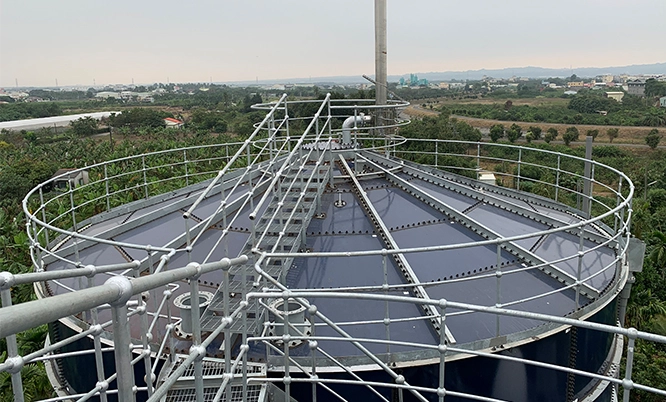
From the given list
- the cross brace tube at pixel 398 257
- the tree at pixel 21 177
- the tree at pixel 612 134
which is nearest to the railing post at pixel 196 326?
the cross brace tube at pixel 398 257

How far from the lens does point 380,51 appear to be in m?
13.5

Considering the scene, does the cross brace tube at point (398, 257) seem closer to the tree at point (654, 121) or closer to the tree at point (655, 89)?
the tree at point (654, 121)

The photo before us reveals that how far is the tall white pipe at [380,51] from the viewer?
1323 cm

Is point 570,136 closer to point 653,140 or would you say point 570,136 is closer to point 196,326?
point 653,140

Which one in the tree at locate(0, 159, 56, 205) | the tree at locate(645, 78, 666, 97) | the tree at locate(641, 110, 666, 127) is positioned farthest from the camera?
the tree at locate(645, 78, 666, 97)

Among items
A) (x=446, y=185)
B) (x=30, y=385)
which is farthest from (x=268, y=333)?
(x=30, y=385)

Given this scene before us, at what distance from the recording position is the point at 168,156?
173ft

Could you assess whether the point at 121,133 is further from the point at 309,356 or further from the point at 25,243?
the point at 309,356

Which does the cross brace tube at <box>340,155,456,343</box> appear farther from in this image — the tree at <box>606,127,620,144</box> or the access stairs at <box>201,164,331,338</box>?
the tree at <box>606,127,620,144</box>

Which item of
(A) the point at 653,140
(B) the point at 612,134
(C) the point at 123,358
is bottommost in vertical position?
(A) the point at 653,140

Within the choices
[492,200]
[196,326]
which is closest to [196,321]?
[196,326]

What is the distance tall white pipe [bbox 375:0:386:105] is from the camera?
43.4 ft

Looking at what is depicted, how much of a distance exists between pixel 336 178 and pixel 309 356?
193 inches

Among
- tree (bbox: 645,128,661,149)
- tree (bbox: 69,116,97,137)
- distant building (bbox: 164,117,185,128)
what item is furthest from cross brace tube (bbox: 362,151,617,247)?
tree (bbox: 69,116,97,137)
